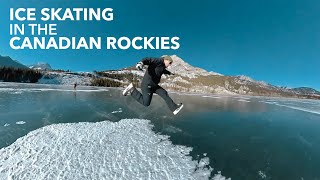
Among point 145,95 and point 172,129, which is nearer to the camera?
point 145,95

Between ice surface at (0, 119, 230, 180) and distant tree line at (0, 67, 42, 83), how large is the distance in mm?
150882

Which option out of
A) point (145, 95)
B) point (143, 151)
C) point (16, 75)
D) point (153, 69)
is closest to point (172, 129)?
point (143, 151)

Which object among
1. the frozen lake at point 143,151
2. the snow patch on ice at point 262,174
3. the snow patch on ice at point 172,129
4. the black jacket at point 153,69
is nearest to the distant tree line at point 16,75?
the frozen lake at point 143,151

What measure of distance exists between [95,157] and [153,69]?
503cm

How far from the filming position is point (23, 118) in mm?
19547

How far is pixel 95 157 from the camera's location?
11859 mm

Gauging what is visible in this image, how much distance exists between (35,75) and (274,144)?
585ft

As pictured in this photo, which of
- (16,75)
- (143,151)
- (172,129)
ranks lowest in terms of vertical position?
(143,151)

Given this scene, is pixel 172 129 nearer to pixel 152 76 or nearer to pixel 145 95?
pixel 145 95

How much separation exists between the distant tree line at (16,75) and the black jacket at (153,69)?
520ft

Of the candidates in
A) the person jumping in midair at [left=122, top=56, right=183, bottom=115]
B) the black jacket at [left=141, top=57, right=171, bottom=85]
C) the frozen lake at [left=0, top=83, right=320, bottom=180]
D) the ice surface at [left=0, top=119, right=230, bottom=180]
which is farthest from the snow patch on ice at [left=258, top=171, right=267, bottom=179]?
the black jacket at [left=141, top=57, right=171, bottom=85]

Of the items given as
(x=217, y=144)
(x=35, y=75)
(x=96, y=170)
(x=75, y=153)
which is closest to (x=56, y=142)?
(x=75, y=153)

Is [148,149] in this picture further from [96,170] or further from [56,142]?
[56,142]

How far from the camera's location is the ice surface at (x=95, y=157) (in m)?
10.2
